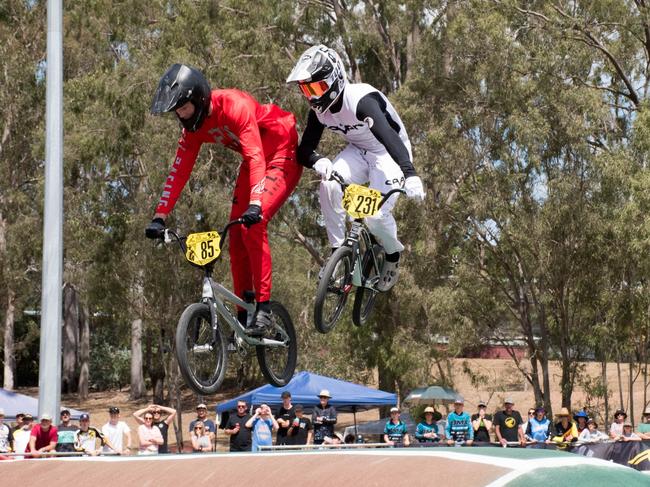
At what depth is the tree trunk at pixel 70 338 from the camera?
58.1 meters

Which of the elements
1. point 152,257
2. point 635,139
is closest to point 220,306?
point 635,139

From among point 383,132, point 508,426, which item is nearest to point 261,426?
point 508,426

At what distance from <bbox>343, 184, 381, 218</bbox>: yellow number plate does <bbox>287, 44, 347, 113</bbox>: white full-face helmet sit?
0.95 m

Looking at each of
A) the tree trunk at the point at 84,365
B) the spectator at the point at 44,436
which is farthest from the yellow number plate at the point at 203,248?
the tree trunk at the point at 84,365

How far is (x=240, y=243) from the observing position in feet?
36.4

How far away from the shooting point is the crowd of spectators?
16.1m

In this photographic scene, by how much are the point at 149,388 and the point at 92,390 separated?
3298mm

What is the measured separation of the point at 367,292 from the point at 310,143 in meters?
2.09

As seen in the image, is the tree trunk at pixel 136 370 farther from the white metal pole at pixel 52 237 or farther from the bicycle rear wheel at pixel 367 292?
the bicycle rear wheel at pixel 367 292

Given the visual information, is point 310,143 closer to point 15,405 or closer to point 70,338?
point 15,405

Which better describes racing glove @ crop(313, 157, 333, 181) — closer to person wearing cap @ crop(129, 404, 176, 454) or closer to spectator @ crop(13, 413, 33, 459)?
person wearing cap @ crop(129, 404, 176, 454)

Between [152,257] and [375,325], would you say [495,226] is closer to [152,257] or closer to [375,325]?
[375,325]

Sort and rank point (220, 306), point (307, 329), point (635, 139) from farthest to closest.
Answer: point (307, 329), point (635, 139), point (220, 306)

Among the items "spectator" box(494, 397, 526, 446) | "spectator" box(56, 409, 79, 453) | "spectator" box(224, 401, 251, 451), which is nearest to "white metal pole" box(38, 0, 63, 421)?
"spectator" box(56, 409, 79, 453)
